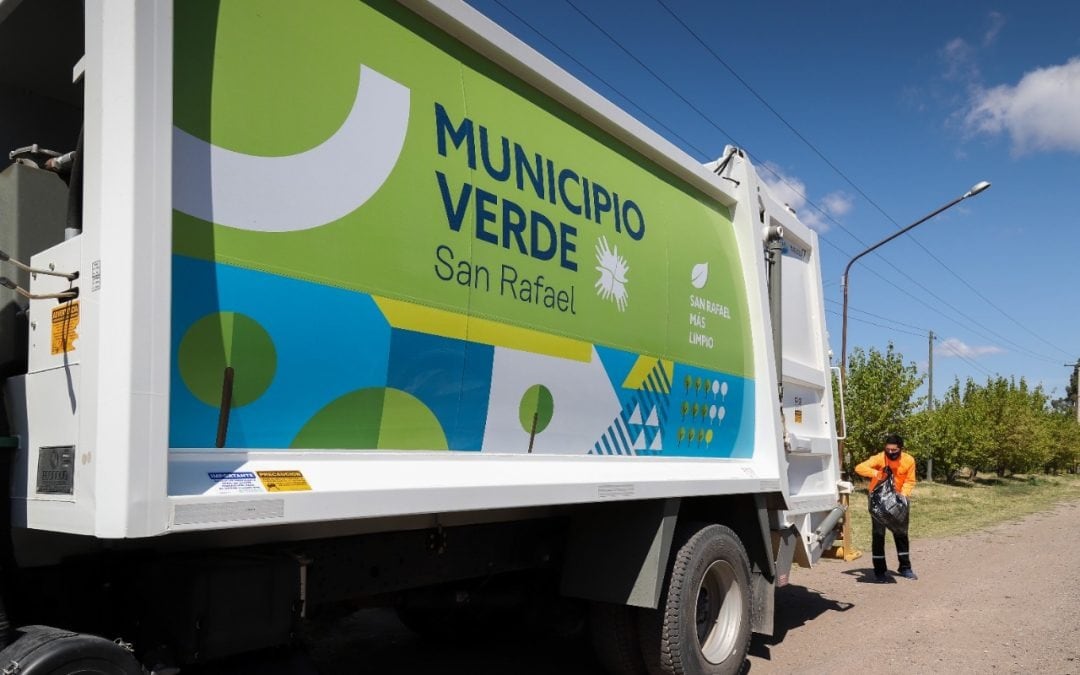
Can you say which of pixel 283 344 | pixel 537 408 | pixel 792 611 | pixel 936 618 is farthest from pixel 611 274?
pixel 936 618

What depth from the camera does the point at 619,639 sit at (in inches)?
177

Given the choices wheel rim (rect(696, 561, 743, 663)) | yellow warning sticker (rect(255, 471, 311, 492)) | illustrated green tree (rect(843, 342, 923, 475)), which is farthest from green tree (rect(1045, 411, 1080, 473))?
yellow warning sticker (rect(255, 471, 311, 492))

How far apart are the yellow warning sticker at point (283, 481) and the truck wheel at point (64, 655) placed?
1.73ft

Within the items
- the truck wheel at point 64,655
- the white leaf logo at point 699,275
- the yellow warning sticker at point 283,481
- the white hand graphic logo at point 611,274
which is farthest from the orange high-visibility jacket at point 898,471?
the truck wheel at point 64,655

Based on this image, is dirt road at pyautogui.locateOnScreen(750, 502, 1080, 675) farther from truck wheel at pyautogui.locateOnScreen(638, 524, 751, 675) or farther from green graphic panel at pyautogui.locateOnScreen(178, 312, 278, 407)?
green graphic panel at pyautogui.locateOnScreen(178, 312, 278, 407)

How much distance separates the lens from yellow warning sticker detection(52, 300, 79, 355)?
7.02 ft

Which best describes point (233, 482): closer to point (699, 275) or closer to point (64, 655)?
point (64, 655)

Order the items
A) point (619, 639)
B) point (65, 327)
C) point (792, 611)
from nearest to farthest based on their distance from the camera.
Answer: point (65, 327) → point (619, 639) → point (792, 611)

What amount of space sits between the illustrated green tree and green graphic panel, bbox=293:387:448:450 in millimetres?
21957

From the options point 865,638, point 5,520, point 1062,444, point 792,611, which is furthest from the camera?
point 1062,444

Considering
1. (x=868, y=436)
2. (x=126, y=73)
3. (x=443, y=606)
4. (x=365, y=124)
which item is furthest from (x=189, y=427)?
(x=868, y=436)

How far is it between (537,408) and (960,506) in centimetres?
2115

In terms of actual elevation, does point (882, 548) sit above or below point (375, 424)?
below

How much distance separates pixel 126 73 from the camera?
6.77ft
